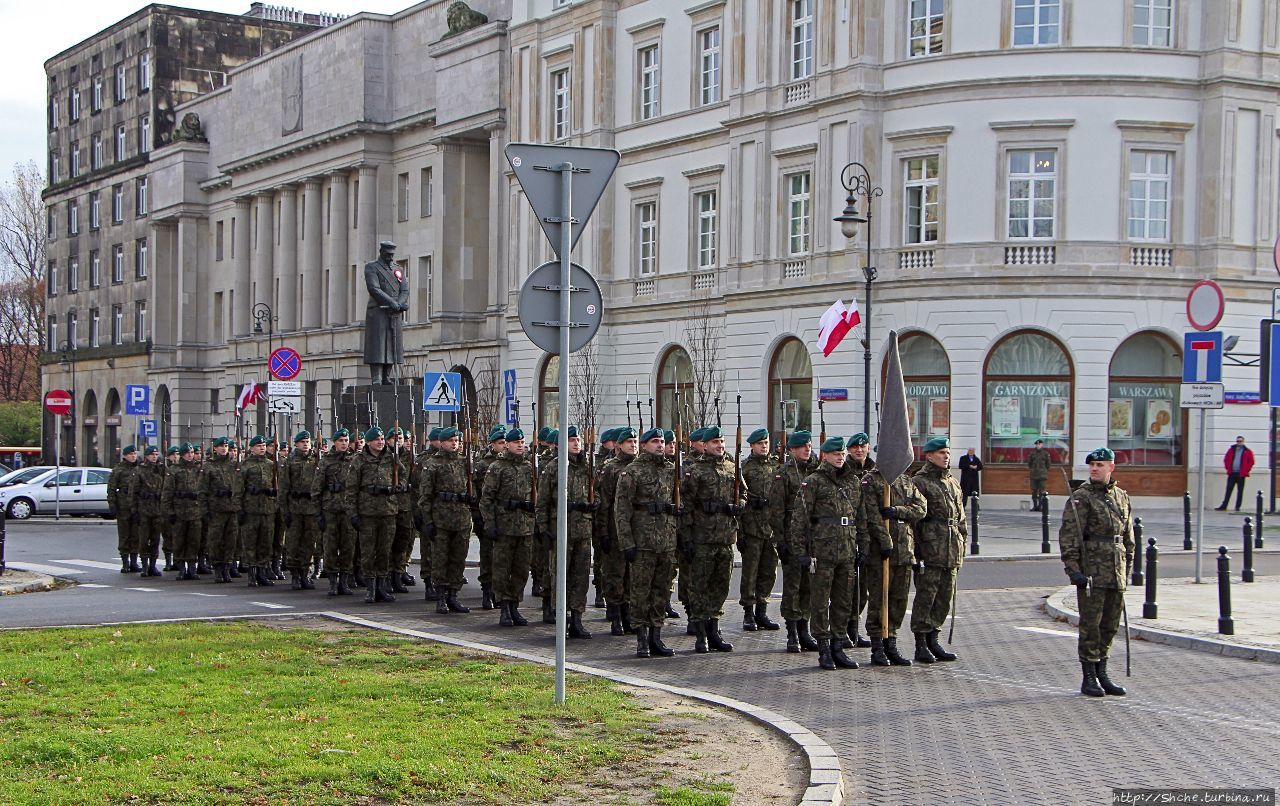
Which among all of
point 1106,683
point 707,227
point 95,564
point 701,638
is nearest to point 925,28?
A: point 707,227

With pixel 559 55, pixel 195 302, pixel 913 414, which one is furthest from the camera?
pixel 195 302

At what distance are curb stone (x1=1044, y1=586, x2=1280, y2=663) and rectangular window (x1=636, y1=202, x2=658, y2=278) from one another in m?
33.3

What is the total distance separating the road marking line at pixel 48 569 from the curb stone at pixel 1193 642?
47.5ft

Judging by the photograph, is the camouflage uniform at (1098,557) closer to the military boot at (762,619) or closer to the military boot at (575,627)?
the military boot at (762,619)

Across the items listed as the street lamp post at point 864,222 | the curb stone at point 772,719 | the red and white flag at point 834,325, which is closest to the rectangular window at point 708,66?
the street lamp post at point 864,222

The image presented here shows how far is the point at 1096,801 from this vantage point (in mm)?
8109

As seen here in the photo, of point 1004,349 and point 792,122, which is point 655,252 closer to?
point 792,122

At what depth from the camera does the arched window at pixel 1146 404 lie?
3791 cm

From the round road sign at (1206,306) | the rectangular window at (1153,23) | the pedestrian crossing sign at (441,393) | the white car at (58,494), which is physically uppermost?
the rectangular window at (1153,23)

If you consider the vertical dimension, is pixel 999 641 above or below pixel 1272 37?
below

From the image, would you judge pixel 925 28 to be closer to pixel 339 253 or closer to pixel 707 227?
pixel 707 227

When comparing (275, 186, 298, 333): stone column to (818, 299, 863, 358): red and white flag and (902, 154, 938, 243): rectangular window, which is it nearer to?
(902, 154, 938, 243): rectangular window

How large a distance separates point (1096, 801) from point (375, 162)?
192 ft

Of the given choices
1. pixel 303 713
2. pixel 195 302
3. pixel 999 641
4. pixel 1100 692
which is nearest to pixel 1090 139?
pixel 999 641
